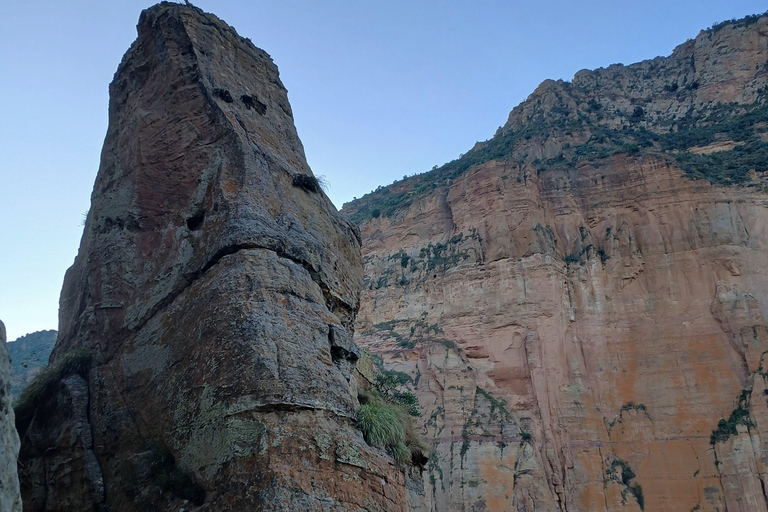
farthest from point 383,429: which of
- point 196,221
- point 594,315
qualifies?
point 594,315

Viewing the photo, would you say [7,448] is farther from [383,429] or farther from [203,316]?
[383,429]

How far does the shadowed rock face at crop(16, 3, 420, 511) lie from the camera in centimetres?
741

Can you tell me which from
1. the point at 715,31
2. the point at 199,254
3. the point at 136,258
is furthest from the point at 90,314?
the point at 715,31

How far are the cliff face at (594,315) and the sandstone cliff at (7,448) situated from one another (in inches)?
1242

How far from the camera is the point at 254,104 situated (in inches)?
503

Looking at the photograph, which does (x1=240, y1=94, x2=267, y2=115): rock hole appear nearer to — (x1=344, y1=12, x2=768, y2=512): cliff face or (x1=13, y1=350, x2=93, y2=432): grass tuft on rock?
(x1=13, y1=350, x2=93, y2=432): grass tuft on rock

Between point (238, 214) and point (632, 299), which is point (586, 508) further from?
point (238, 214)

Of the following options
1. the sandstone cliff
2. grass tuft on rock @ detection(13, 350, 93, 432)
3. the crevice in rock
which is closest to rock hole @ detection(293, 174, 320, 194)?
the crevice in rock

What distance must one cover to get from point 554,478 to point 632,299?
12439mm

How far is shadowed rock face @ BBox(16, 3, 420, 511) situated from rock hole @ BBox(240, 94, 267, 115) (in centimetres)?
4

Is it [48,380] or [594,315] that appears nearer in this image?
[48,380]

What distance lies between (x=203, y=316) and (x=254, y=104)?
5.70 metres

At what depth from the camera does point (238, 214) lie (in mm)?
→ 9445

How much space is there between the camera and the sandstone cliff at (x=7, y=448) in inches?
180
